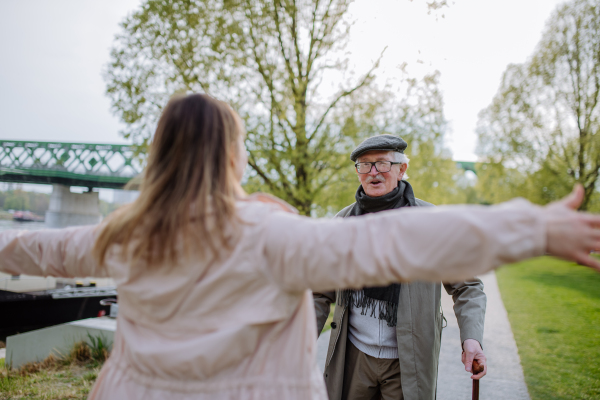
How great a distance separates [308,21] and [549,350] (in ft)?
25.4

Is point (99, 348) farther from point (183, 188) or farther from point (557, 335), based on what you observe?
point (557, 335)

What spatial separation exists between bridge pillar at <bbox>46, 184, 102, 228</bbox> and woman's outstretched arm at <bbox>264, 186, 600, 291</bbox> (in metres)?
16.8

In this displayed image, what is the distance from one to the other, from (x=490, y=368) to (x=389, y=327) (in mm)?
4128

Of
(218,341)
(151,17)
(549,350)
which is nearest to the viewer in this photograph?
(218,341)

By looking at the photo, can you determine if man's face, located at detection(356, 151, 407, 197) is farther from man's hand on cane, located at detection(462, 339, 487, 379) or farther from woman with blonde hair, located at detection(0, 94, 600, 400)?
woman with blonde hair, located at detection(0, 94, 600, 400)

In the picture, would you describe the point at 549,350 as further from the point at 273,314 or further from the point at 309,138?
the point at 273,314

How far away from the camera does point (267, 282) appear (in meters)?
1.10

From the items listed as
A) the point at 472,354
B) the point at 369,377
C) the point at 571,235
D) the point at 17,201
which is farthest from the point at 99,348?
the point at 17,201

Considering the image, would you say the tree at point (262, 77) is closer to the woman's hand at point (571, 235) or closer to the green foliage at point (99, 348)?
the green foliage at point (99, 348)

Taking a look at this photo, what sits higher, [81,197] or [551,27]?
[551,27]

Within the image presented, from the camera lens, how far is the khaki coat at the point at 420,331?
7.63 ft

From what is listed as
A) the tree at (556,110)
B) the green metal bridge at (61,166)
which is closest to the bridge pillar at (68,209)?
the green metal bridge at (61,166)

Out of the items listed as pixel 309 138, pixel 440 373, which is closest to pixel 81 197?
pixel 309 138

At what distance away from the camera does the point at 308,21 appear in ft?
27.7
